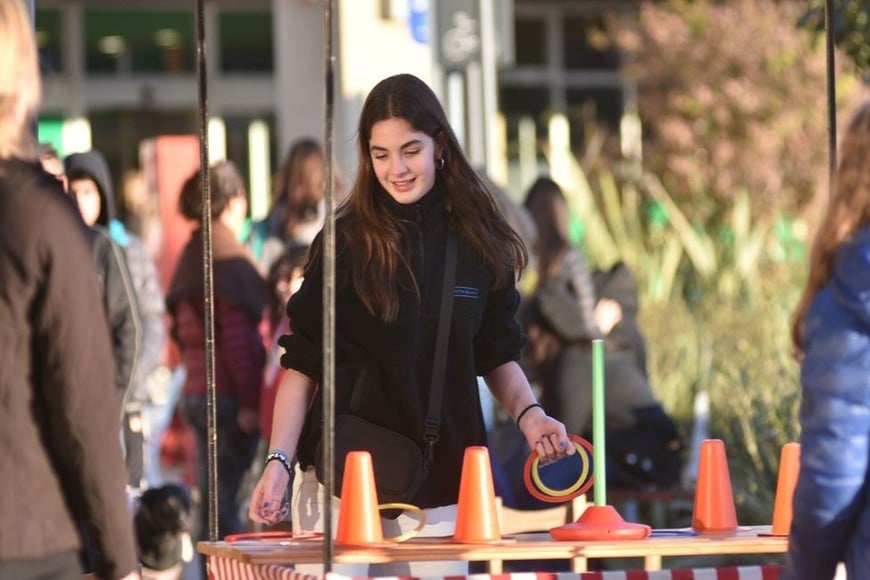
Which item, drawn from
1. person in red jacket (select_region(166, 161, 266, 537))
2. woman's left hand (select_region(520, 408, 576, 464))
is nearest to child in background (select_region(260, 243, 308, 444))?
person in red jacket (select_region(166, 161, 266, 537))

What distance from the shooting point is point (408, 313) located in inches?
192

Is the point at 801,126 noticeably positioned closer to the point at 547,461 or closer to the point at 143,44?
the point at 143,44

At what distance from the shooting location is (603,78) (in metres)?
24.8

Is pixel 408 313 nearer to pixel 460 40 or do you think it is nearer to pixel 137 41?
pixel 460 40

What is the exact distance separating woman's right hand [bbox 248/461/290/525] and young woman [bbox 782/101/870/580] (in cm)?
146

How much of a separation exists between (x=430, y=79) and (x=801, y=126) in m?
6.95

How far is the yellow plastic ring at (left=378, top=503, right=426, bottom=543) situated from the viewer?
4.77 m

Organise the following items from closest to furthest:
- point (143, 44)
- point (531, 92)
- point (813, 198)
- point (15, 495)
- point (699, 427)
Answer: point (15, 495) < point (699, 427) < point (813, 198) < point (143, 44) < point (531, 92)

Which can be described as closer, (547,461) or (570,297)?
(547,461)

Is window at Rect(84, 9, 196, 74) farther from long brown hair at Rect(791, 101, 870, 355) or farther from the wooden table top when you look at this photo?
long brown hair at Rect(791, 101, 870, 355)

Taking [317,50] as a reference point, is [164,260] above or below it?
below

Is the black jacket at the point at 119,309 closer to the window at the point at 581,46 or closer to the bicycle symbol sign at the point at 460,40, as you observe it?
the bicycle symbol sign at the point at 460,40

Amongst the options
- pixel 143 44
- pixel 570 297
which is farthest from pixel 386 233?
pixel 143 44

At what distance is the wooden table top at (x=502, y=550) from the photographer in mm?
4469
